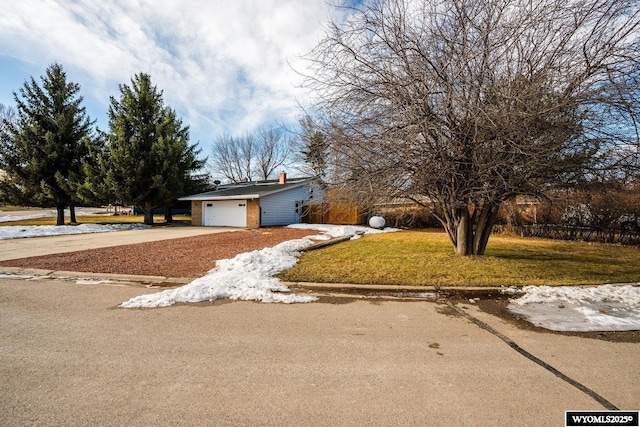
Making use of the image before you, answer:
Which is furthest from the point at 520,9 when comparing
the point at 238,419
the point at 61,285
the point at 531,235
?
the point at 531,235

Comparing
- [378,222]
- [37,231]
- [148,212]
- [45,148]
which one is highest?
[45,148]

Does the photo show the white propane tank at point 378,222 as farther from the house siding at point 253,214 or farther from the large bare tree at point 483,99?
the large bare tree at point 483,99

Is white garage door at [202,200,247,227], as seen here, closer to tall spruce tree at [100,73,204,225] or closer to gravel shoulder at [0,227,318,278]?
tall spruce tree at [100,73,204,225]

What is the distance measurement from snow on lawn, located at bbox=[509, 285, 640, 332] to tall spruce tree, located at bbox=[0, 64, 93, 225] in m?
26.1

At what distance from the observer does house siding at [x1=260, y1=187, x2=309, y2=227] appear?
20.7m

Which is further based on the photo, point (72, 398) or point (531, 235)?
point (531, 235)

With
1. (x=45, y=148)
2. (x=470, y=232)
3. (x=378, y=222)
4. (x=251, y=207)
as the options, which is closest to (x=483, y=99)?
(x=470, y=232)

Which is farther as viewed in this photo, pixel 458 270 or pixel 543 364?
pixel 458 270

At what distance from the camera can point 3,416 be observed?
6.52 ft

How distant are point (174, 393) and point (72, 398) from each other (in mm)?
756

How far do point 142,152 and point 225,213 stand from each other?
24.8ft

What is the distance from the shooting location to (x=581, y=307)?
429 cm

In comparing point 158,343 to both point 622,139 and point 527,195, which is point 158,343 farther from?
point 622,139

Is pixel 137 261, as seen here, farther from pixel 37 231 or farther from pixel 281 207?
pixel 281 207
